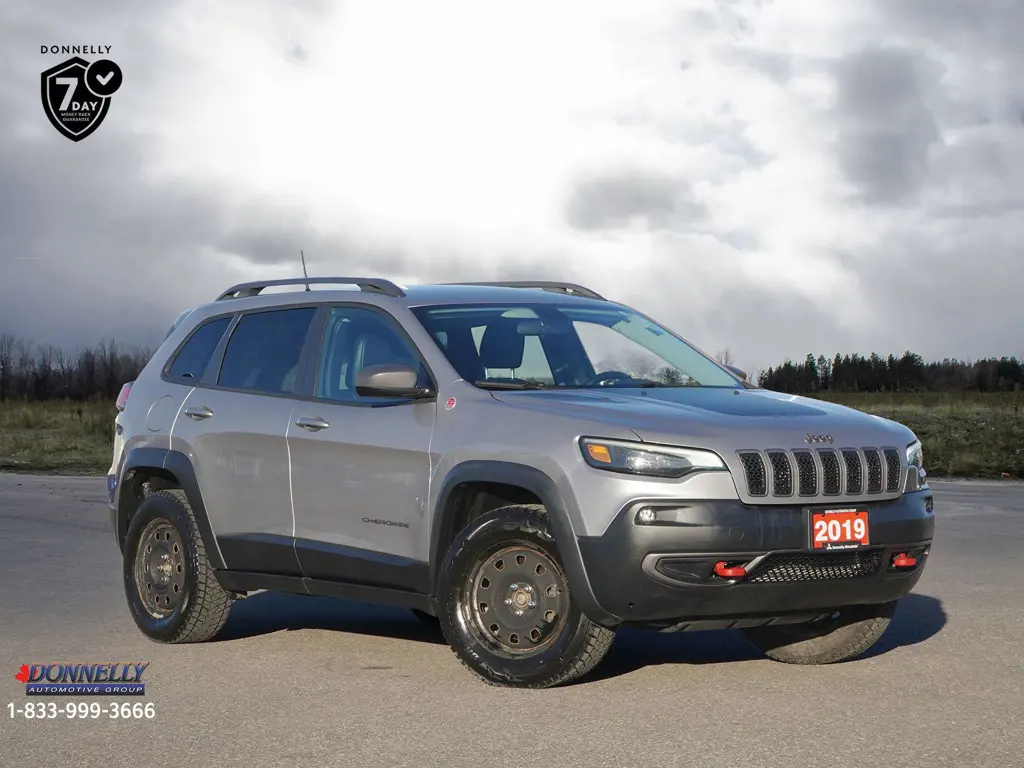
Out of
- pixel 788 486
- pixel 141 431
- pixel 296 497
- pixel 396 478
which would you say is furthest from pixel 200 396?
pixel 788 486

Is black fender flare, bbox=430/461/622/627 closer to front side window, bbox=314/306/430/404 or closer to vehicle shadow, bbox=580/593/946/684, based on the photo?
vehicle shadow, bbox=580/593/946/684

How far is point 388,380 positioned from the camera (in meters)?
6.84

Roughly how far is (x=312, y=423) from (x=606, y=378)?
1521mm

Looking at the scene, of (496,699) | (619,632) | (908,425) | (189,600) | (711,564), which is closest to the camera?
(711,564)

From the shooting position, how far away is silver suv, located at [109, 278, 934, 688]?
245 inches

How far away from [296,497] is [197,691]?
122 cm

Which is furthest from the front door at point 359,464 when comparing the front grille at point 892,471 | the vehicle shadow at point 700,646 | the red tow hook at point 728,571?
the front grille at point 892,471

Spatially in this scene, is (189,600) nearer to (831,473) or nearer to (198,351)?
(198,351)

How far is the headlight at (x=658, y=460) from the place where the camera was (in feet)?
20.3

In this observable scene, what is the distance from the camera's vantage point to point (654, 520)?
615 centimetres

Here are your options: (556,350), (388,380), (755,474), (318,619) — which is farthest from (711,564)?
(318,619)

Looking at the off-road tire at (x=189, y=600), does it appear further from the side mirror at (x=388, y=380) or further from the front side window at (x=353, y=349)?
the side mirror at (x=388, y=380)

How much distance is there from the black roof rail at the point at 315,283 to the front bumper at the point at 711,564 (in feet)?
7.03

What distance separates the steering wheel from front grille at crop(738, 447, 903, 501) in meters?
1.27
